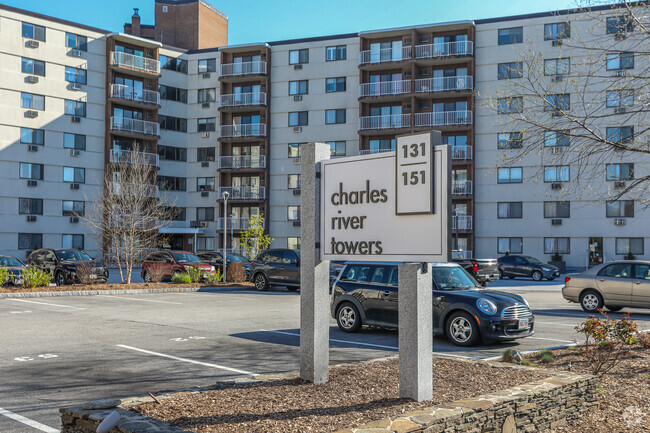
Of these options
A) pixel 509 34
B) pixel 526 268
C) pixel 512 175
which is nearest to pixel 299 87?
pixel 509 34

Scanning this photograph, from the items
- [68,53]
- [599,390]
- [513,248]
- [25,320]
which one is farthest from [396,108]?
[599,390]

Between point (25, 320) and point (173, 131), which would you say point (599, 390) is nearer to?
point (25, 320)

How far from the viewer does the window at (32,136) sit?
46688mm

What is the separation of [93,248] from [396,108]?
26564 millimetres

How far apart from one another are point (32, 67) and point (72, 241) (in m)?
13.7

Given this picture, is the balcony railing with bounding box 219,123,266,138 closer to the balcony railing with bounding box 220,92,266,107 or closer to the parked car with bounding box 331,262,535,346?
the balcony railing with bounding box 220,92,266,107

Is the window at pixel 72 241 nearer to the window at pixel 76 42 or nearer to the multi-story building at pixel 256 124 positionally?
the multi-story building at pixel 256 124

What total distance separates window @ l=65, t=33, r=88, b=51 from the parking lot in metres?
35.2

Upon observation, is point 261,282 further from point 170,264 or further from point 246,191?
point 246,191

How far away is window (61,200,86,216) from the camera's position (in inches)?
1932

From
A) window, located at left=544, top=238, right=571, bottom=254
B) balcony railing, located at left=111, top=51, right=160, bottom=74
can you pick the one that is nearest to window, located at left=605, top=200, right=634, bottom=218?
window, located at left=544, top=238, right=571, bottom=254

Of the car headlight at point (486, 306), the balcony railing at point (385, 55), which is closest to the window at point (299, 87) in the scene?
the balcony railing at point (385, 55)

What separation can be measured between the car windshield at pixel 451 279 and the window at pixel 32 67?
43609 millimetres

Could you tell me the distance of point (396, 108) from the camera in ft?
161
